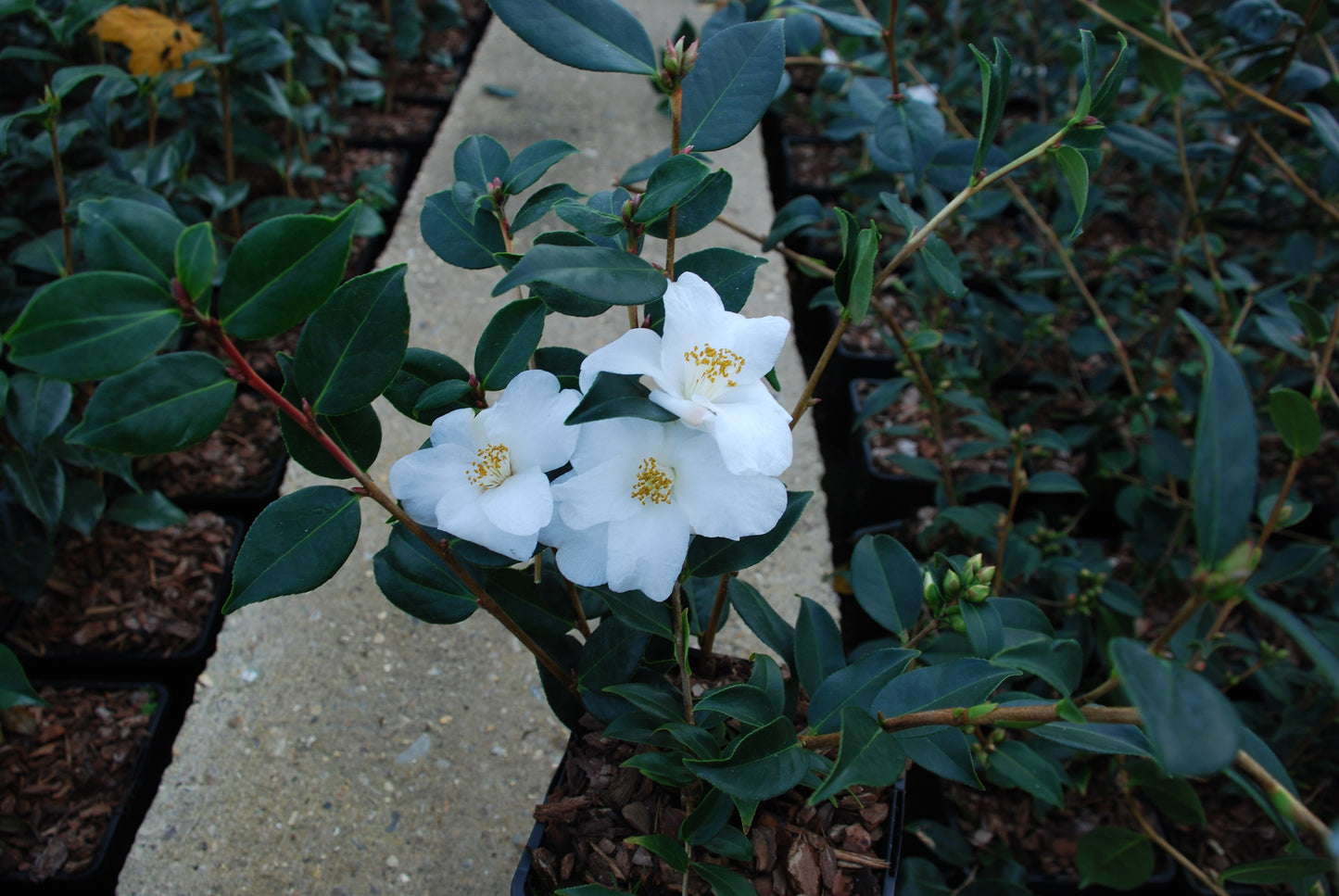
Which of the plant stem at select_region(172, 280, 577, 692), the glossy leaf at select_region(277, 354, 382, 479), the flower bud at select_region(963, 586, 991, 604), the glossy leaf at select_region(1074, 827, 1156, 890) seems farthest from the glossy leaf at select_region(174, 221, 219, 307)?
the glossy leaf at select_region(1074, 827, 1156, 890)

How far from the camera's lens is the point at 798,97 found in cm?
299

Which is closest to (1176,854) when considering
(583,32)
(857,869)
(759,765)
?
(857,869)

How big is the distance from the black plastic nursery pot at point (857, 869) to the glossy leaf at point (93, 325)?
598mm

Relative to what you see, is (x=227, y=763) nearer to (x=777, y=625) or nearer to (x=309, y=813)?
(x=309, y=813)

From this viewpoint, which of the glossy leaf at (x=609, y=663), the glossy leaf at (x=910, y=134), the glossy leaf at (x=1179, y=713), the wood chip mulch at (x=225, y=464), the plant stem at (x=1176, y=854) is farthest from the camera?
the wood chip mulch at (x=225, y=464)

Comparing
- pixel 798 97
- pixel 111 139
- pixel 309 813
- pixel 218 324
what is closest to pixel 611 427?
pixel 218 324

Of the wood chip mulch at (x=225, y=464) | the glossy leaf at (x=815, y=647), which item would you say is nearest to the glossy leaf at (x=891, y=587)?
the glossy leaf at (x=815, y=647)

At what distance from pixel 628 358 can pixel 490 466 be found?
0.54ft

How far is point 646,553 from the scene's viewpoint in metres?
0.68

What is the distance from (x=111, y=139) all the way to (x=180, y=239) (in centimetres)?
158

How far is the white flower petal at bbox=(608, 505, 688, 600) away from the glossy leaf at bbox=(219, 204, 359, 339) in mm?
271

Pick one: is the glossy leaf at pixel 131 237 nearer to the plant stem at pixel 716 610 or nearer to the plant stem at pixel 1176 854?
the plant stem at pixel 716 610

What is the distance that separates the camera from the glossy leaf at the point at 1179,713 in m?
0.48

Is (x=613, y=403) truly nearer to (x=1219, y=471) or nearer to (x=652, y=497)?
(x=652, y=497)
